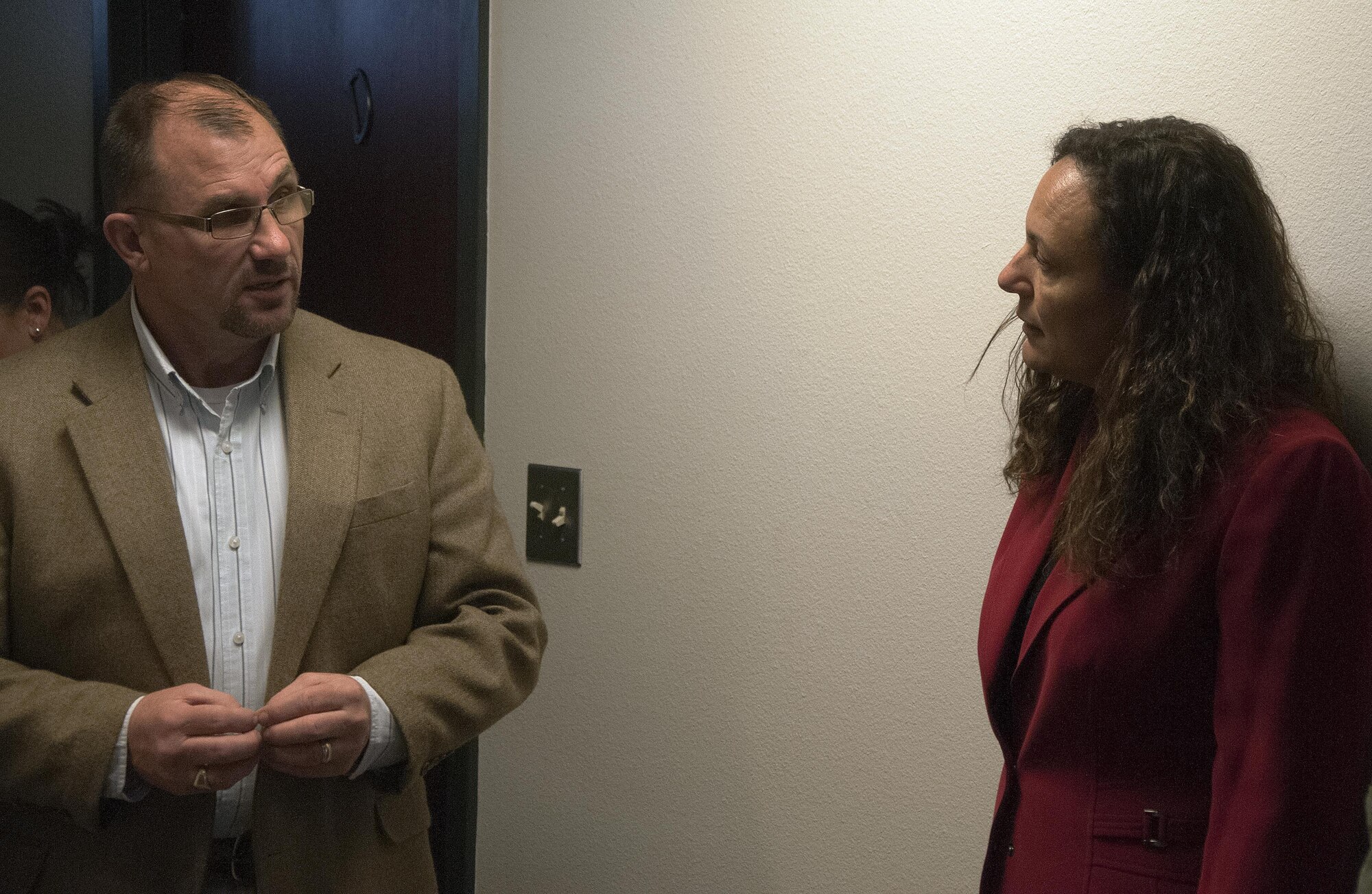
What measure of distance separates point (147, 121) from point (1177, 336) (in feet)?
4.25

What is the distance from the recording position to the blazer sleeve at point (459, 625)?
1437mm

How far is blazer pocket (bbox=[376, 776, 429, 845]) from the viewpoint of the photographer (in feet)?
4.87

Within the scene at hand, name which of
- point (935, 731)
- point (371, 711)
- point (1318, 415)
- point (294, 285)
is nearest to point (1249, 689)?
point (1318, 415)

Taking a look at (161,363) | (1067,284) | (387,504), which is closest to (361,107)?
Result: (161,363)

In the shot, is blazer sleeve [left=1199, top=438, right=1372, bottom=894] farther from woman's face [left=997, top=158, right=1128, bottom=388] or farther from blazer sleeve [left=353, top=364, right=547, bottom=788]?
blazer sleeve [left=353, top=364, right=547, bottom=788]

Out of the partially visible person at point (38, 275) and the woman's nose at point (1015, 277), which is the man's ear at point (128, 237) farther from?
the woman's nose at point (1015, 277)

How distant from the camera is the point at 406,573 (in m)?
1.53

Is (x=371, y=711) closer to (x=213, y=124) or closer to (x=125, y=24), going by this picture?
(x=213, y=124)

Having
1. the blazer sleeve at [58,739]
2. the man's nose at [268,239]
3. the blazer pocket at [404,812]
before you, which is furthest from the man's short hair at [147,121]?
the blazer pocket at [404,812]

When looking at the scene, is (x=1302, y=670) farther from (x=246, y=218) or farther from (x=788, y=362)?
(x=246, y=218)

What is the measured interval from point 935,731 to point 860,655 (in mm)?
163

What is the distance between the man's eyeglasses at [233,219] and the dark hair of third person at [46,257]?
51 centimetres

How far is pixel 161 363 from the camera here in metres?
1.47

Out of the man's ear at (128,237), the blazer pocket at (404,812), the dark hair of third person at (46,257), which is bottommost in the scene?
the blazer pocket at (404,812)
